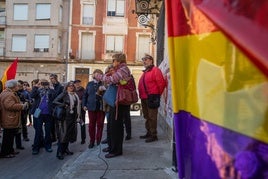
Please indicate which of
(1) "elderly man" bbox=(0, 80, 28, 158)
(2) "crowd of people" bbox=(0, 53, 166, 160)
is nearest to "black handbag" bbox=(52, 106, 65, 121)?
(2) "crowd of people" bbox=(0, 53, 166, 160)

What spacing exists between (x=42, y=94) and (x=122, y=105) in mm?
3182

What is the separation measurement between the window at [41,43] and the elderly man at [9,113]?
107ft

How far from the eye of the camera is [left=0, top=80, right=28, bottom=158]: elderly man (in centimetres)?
893

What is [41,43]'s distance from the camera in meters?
41.4

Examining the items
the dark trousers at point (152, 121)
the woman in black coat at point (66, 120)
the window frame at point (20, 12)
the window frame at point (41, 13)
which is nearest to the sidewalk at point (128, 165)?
the dark trousers at point (152, 121)

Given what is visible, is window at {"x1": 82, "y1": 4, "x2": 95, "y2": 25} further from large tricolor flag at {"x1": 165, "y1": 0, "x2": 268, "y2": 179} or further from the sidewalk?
large tricolor flag at {"x1": 165, "y1": 0, "x2": 268, "y2": 179}

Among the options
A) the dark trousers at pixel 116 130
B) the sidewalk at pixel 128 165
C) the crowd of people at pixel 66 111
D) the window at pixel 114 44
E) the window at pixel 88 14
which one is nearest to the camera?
the sidewalk at pixel 128 165

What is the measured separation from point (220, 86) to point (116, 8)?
134 feet

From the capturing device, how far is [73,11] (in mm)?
41844

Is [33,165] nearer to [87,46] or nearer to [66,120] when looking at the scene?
[66,120]

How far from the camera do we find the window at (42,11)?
1623 inches

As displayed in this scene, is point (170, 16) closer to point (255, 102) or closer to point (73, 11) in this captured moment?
point (255, 102)

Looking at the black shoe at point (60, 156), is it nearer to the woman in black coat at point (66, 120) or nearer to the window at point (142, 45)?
the woman in black coat at point (66, 120)

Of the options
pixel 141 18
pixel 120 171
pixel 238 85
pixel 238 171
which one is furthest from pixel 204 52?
pixel 141 18
